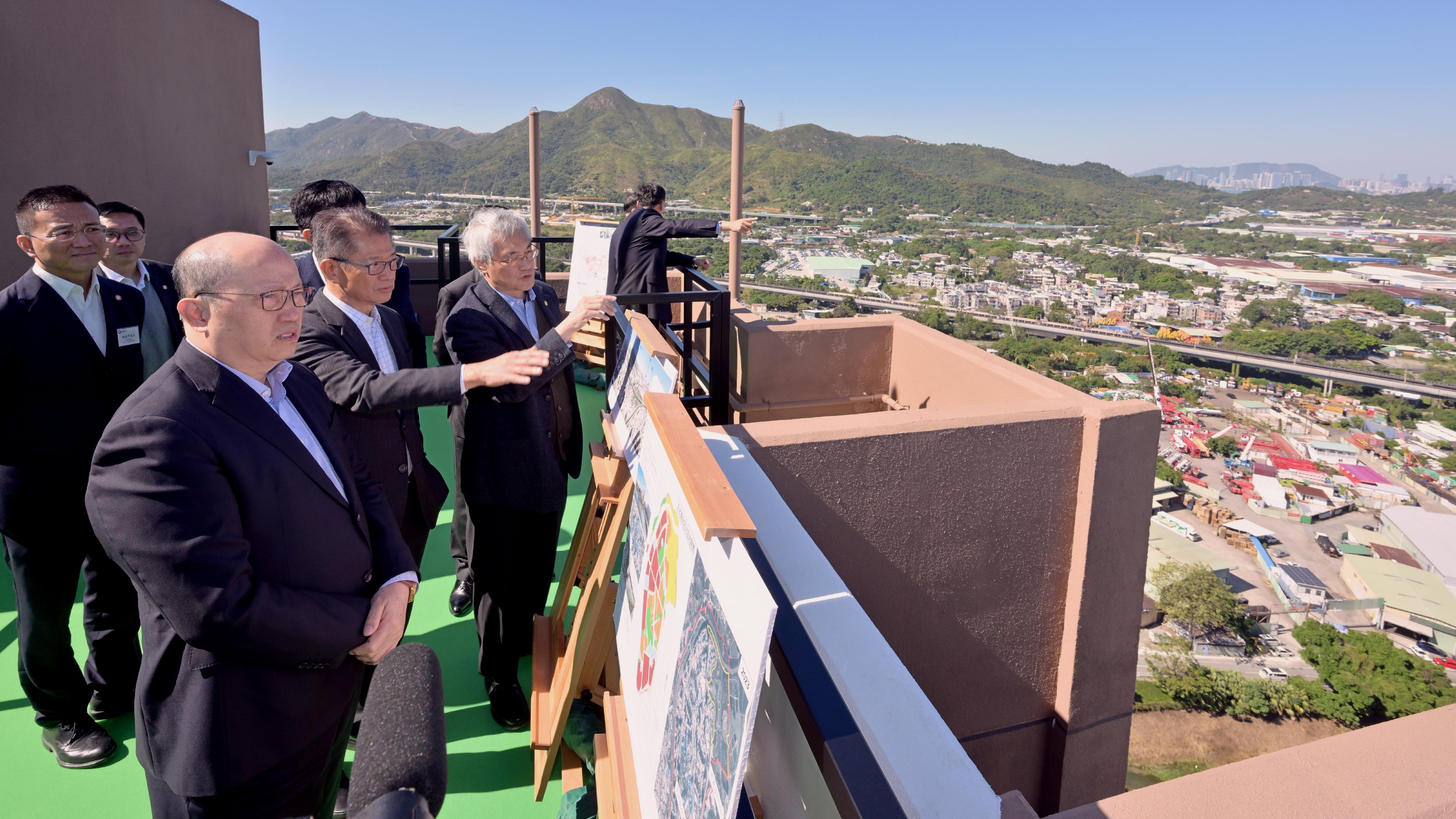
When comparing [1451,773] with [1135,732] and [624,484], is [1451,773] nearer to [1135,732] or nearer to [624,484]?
[624,484]

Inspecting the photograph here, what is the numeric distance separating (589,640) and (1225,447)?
152 feet

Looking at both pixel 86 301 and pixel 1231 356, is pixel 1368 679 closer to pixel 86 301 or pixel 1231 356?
pixel 86 301

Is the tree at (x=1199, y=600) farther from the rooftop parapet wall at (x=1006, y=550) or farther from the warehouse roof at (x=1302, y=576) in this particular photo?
the rooftop parapet wall at (x=1006, y=550)

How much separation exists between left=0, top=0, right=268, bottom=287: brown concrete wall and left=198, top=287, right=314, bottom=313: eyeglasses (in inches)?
190

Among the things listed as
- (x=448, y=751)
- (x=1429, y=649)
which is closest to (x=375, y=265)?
(x=448, y=751)

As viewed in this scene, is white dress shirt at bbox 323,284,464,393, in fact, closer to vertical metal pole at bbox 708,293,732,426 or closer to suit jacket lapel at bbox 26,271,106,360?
suit jacket lapel at bbox 26,271,106,360

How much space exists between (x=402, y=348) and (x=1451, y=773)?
2661mm

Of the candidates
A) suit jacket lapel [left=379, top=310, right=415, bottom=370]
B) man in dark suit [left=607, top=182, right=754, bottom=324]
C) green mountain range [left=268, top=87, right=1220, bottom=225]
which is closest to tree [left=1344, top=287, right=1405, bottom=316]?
green mountain range [left=268, top=87, right=1220, bottom=225]

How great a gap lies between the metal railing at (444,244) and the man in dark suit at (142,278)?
2.44 meters

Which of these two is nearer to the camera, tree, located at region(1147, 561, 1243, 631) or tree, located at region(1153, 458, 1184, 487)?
tree, located at region(1147, 561, 1243, 631)

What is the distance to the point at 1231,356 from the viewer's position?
52406 millimetres

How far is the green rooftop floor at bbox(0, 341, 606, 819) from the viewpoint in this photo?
219cm

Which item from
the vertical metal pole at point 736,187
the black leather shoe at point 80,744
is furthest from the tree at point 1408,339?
the black leather shoe at point 80,744

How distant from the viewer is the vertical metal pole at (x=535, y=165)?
8.80 meters
